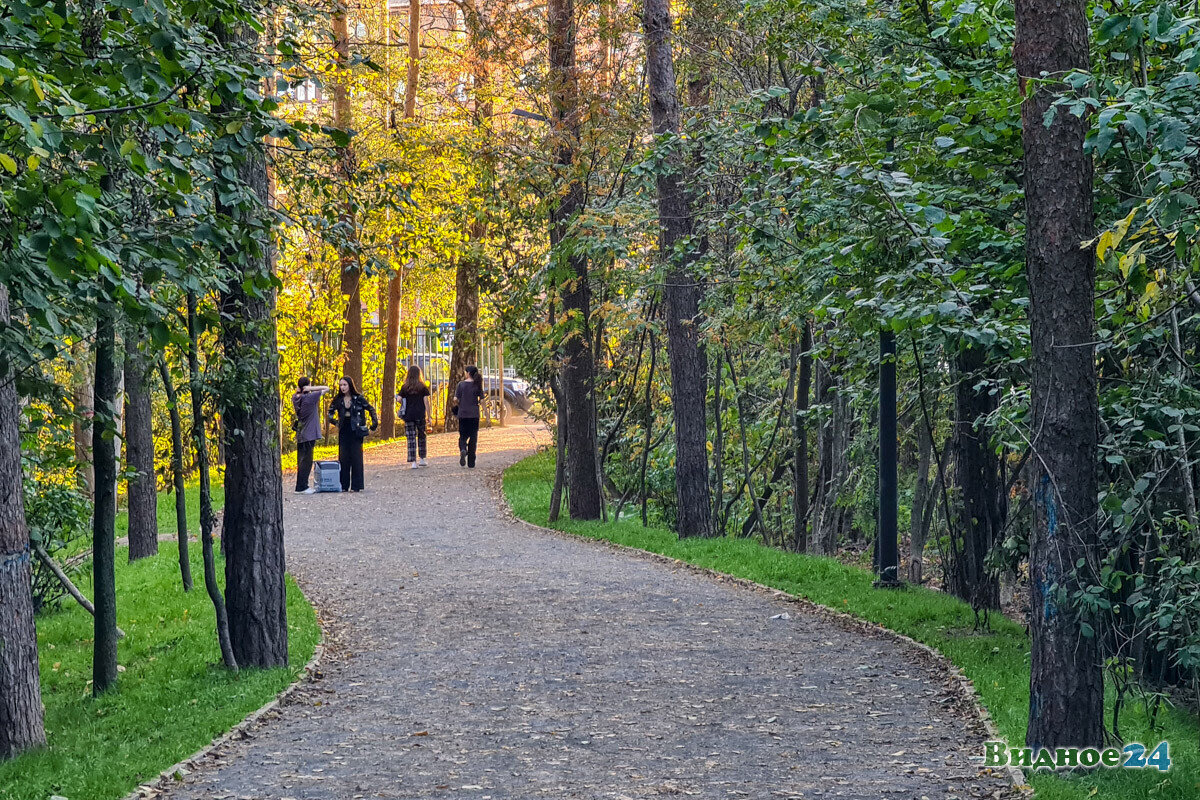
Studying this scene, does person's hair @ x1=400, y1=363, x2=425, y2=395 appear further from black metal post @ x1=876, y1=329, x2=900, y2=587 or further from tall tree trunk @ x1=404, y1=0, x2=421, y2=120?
black metal post @ x1=876, y1=329, x2=900, y2=587

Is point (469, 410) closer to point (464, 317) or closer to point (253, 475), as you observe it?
point (464, 317)

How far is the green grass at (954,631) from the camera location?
20.2ft

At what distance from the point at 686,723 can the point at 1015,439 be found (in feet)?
8.59

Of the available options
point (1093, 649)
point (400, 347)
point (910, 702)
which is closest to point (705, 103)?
point (910, 702)

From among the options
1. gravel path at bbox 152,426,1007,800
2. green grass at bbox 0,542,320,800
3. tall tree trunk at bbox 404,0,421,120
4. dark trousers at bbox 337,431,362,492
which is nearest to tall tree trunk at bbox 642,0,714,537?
gravel path at bbox 152,426,1007,800

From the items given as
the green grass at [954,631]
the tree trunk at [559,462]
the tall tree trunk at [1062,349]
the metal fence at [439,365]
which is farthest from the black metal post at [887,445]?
the metal fence at [439,365]

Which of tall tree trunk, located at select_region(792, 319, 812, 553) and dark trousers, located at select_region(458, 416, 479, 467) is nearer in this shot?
tall tree trunk, located at select_region(792, 319, 812, 553)

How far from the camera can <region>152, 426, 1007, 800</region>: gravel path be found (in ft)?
21.5

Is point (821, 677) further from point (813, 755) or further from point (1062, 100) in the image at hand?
point (1062, 100)

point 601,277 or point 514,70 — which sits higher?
point 514,70

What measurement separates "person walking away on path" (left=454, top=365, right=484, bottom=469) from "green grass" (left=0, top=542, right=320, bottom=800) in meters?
10.9

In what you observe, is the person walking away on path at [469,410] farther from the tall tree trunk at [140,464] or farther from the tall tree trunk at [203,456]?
the tall tree trunk at [203,456]

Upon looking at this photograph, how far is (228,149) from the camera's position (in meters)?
6.44

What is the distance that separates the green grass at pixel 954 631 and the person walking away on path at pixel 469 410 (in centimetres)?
502
